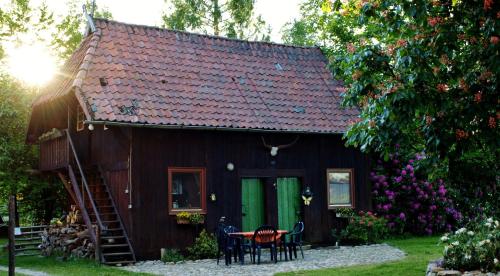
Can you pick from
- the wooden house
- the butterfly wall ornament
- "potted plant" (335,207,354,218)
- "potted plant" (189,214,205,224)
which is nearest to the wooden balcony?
the wooden house

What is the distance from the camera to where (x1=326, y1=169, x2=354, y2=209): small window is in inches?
778

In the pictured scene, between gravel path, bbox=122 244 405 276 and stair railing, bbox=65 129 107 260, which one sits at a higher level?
stair railing, bbox=65 129 107 260

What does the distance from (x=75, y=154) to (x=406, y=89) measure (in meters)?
10.9

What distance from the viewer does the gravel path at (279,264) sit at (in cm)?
1376

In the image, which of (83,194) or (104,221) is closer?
(104,221)

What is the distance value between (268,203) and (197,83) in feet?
12.5

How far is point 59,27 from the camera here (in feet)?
95.5

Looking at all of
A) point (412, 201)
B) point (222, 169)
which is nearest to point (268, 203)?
point (222, 169)

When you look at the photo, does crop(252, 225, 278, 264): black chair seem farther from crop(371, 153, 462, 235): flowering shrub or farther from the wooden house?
crop(371, 153, 462, 235): flowering shrub

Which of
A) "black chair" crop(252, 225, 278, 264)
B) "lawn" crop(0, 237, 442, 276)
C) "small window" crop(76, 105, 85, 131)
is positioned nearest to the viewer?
"lawn" crop(0, 237, 442, 276)

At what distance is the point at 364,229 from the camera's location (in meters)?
19.3

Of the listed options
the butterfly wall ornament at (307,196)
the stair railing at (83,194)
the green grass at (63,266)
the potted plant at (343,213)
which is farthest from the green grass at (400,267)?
the stair railing at (83,194)

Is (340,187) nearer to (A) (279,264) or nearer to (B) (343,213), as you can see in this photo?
(B) (343,213)

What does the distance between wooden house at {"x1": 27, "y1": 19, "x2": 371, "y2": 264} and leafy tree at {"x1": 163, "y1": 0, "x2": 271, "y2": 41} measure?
11564 mm
